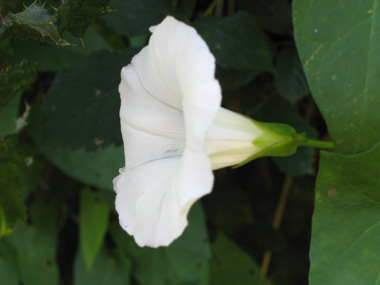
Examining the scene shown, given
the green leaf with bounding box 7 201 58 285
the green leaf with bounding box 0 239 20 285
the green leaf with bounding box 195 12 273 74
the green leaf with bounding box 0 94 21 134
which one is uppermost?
the green leaf with bounding box 195 12 273 74

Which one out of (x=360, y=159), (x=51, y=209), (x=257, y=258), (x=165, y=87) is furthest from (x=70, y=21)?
(x=257, y=258)

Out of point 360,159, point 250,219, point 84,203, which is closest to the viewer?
point 360,159

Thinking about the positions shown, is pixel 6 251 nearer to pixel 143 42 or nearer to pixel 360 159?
pixel 143 42

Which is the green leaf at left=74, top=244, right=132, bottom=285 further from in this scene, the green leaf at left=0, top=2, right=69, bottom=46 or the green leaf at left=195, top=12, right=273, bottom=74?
the green leaf at left=0, top=2, right=69, bottom=46

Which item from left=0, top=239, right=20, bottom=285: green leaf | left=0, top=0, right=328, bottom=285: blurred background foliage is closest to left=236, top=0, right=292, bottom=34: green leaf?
left=0, top=0, right=328, bottom=285: blurred background foliage

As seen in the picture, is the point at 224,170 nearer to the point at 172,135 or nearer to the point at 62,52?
the point at 62,52

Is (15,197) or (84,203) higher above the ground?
(15,197)
